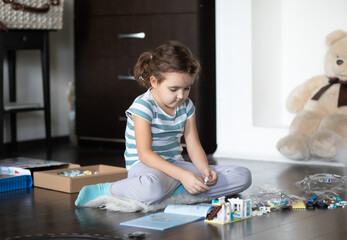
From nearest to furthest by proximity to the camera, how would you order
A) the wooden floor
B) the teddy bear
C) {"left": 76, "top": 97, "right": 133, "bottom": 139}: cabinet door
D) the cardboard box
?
the wooden floor
the cardboard box
the teddy bear
{"left": 76, "top": 97, "right": 133, "bottom": 139}: cabinet door

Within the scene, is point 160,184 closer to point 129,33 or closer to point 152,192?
point 152,192

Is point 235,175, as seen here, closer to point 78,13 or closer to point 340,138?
point 340,138

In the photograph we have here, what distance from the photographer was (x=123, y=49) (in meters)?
3.29

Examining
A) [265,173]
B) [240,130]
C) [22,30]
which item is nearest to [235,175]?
[265,173]

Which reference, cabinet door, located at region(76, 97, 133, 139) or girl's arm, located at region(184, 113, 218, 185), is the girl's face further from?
cabinet door, located at region(76, 97, 133, 139)

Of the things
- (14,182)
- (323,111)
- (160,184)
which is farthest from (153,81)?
(323,111)

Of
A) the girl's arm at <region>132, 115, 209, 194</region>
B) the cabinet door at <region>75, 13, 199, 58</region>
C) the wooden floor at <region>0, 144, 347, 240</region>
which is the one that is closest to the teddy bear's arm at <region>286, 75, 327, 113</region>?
the cabinet door at <region>75, 13, 199, 58</region>

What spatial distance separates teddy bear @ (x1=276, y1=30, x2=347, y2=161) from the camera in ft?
8.65

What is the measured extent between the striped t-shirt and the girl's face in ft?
0.17

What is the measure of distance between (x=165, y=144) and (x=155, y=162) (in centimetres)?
15

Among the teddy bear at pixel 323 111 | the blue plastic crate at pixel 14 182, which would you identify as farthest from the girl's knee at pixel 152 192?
the teddy bear at pixel 323 111

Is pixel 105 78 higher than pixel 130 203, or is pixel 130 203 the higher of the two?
pixel 105 78

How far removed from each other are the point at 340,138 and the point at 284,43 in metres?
0.72

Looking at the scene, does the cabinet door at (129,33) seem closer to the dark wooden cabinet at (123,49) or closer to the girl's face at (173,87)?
the dark wooden cabinet at (123,49)
